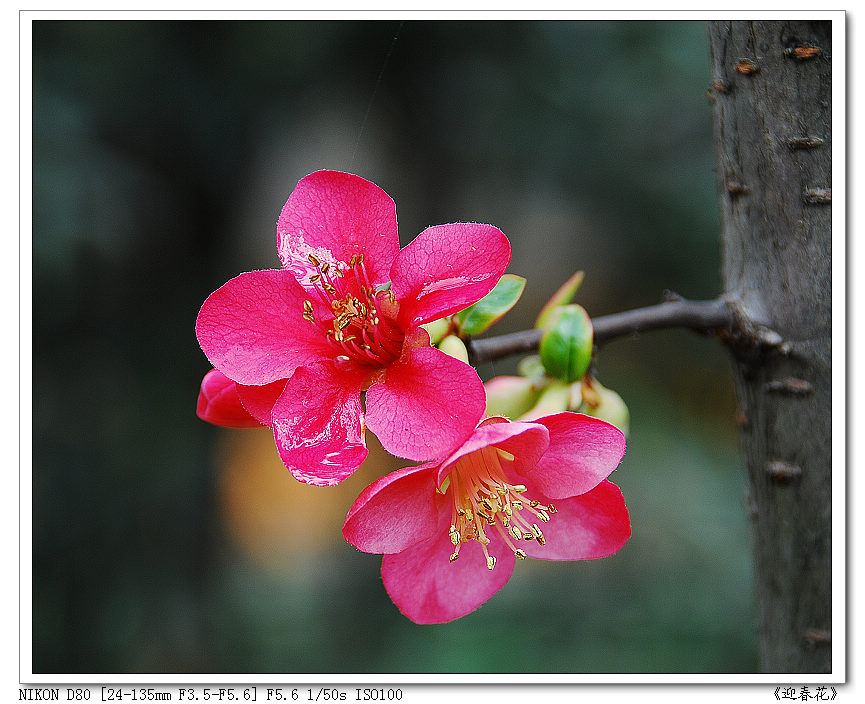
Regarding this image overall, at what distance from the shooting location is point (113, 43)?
1.26 metres

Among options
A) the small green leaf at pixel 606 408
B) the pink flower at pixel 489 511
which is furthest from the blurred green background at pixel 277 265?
the pink flower at pixel 489 511

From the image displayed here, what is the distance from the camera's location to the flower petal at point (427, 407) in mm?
419

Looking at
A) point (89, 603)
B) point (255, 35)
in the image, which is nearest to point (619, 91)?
point (255, 35)

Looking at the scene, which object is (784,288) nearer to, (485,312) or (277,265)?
(485,312)

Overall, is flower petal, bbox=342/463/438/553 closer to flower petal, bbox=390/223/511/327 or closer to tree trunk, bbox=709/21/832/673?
flower petal, bbox=390/223/511/327

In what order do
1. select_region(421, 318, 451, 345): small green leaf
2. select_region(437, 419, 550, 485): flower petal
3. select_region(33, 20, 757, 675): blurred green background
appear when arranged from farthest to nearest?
select_region(33, 20, 757, 675): blurred green background
select_region(421, 318, 451, 345): small green leaf
select_region(437, 419, 550, 485): flower petal

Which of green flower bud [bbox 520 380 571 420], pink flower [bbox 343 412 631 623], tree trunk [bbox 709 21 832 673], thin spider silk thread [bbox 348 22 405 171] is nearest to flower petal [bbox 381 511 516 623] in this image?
pink flower [bbox 343 412 631 623]

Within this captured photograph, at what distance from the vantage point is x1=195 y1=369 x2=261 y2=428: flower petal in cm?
48

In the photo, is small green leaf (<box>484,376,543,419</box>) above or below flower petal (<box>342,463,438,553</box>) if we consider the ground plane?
above

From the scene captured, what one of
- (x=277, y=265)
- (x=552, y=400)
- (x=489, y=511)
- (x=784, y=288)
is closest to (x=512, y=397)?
(x=552, y=400)

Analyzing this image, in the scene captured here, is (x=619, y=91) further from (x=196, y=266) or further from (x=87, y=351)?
(x=87, y=351)

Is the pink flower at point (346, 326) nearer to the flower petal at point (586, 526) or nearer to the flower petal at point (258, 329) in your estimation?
the flower petal at point (258, 329)

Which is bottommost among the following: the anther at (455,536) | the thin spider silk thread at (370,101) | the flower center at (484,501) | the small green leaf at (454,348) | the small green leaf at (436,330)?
the anther at (455,536)
